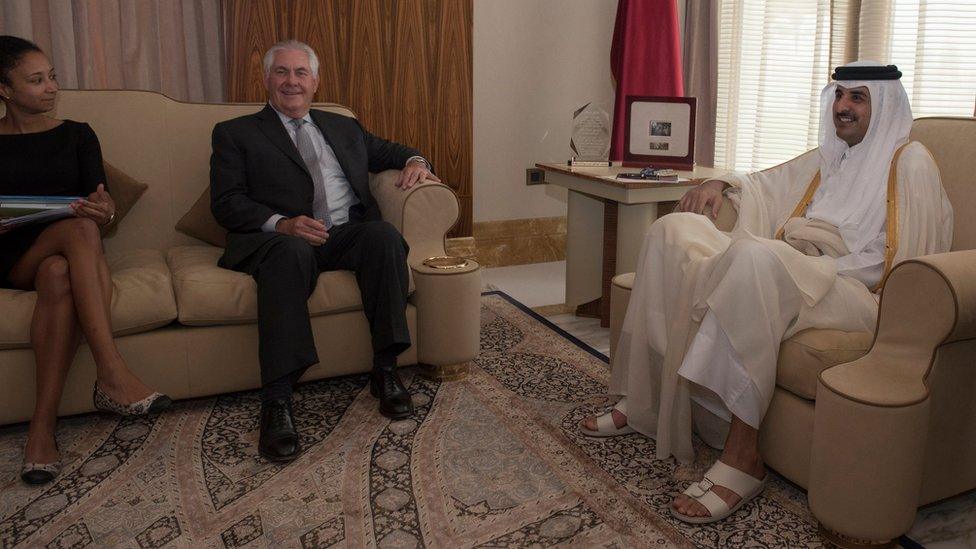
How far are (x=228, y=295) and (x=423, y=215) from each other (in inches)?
27.6

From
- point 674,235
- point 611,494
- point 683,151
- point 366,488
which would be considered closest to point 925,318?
point 674,235

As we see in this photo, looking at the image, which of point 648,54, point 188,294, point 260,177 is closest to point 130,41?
point 260,177

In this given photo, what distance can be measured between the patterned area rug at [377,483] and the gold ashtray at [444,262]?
0.41 metres

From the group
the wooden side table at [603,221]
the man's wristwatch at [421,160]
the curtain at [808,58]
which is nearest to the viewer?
the man's wristwatch at [421,160]

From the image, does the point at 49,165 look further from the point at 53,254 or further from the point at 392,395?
the point at 392,395

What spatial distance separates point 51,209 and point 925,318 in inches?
89.0

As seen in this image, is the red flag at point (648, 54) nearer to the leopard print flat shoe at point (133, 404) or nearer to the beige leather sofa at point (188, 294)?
the beige leather sofa at point (188, 294)

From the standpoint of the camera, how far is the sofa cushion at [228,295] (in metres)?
2.26

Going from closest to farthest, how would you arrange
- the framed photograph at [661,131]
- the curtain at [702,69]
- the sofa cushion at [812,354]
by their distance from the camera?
the sofa cushion at [812,354], the framed photograph at [661,131], the curtain at [702,69]

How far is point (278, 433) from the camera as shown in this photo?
2.08m

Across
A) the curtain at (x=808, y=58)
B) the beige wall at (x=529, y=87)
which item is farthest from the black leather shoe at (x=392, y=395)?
the curtain at (x=808, y=58)

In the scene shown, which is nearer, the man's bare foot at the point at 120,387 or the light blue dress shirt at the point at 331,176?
the man's bare foot at the point at 120,387

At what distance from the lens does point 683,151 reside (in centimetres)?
311

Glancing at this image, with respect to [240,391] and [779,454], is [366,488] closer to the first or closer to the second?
[240,391]
